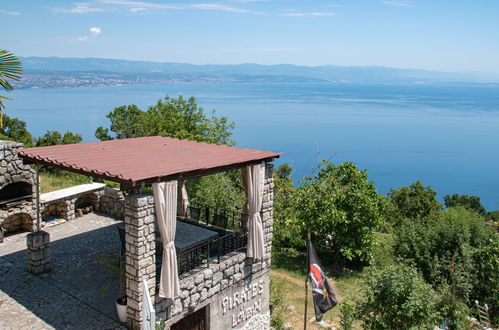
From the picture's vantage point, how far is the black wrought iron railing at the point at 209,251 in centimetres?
952

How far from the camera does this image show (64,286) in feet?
33.7

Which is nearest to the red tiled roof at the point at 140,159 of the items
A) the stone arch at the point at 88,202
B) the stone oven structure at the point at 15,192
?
the stone oven structure at the point at 15,192

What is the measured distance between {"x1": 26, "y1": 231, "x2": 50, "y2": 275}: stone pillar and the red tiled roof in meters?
1.97

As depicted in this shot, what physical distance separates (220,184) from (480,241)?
42.0 ft

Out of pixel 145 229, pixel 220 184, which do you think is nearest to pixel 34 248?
pixel 145 229

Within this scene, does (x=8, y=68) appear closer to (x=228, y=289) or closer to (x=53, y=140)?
(x=228, y=289)

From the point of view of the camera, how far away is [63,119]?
4660 inches

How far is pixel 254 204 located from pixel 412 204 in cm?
3055

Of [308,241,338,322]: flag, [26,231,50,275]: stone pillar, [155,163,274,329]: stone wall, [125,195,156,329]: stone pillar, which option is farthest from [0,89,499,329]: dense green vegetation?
[26,231,50,275]: stone pillar

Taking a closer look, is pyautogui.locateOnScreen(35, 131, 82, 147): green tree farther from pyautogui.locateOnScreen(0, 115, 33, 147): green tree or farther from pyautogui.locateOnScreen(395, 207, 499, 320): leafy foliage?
pyautogui.locateOnScreen(395, 207, 499, 320): leafy foliage

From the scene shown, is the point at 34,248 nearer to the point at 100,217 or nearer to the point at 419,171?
the point at 100,217

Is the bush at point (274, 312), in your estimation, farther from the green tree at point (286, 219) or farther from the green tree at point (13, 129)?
the green tree at point (13, 129)

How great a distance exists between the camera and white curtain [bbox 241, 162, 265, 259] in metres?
10.4

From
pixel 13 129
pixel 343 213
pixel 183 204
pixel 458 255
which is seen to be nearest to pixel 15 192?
pixel 183 204
